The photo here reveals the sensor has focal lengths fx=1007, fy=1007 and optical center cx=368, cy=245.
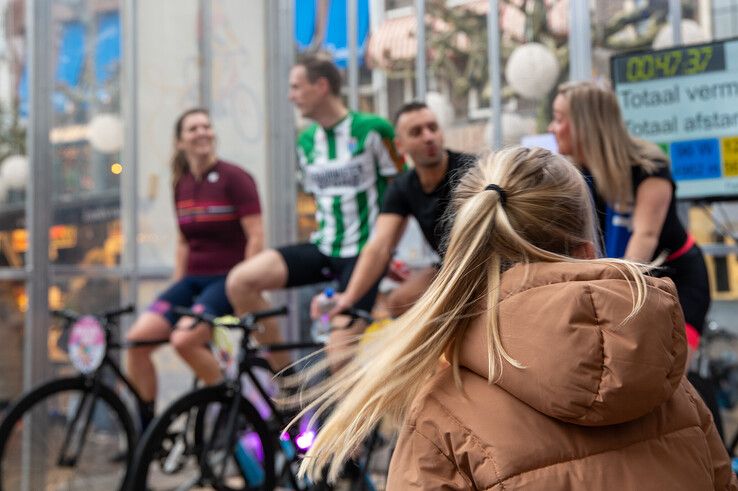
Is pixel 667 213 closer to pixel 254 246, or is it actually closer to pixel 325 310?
pixel 325 310

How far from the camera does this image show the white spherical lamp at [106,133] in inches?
258

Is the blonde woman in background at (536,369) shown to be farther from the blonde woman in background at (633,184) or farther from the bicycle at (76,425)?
the bicycle at (76,425)

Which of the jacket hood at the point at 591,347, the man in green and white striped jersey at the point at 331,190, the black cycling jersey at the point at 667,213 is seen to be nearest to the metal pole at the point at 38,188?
the man in green and white striped jersey at the point at 331,190

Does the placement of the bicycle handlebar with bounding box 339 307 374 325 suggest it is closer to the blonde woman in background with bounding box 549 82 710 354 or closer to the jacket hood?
the blonde woman in background with bounding box 549 82 710 354

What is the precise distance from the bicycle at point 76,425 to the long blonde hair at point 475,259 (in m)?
3.26

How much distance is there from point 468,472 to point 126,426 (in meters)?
3.71

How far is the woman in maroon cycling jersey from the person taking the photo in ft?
17.1

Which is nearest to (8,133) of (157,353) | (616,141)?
(157,353)

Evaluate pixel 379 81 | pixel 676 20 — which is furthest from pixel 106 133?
pixel 676 20

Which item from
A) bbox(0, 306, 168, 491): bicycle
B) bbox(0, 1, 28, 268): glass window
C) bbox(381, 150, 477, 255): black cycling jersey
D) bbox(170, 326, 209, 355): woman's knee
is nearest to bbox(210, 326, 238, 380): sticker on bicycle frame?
bbox(170, 326, 209, 355): woman's knee

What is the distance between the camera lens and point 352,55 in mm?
6398

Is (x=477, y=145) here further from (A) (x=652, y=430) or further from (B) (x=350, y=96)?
(A) (x=652, y=430)

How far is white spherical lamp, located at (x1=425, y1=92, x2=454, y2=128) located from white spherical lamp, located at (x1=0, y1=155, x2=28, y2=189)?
255cm

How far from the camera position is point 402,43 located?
6133mm
